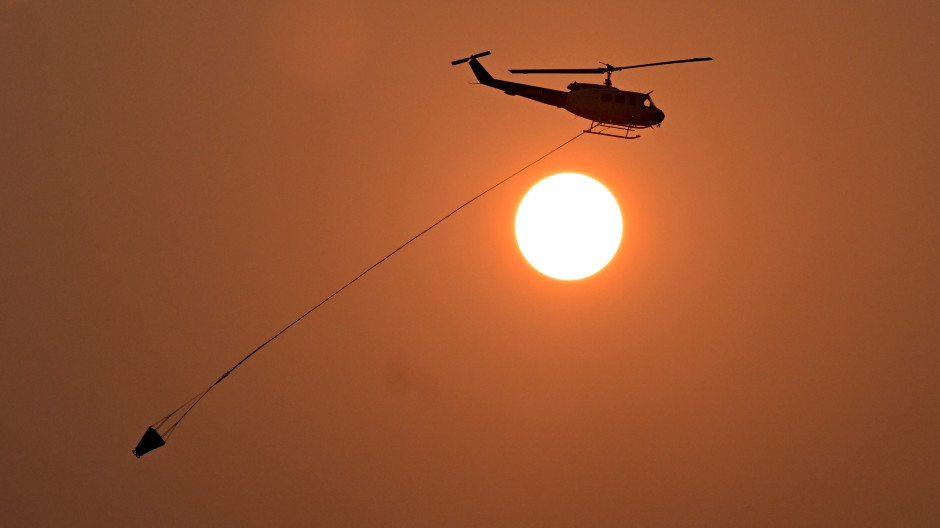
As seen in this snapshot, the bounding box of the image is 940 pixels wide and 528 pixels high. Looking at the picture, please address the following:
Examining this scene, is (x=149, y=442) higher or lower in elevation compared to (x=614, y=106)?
lower

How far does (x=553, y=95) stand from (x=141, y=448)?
70.2 ft

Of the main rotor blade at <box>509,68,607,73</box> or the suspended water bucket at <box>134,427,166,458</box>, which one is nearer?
the suspended water bucket at <box>134,427,166,458</box>

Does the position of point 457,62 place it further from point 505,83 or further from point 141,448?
point 141,448

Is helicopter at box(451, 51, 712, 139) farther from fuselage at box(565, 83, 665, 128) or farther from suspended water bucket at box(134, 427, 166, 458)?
suspended water bucket at box(134, 427, 166, 458)

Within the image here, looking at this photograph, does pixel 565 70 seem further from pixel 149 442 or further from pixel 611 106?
pixel 149 442

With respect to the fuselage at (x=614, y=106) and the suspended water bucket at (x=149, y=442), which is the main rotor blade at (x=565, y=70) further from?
the suspended water bucket at (x=149, y=442)

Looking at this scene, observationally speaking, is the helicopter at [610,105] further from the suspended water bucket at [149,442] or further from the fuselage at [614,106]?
the suspended water bucket at [149,442]

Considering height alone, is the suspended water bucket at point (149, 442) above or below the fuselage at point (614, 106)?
below

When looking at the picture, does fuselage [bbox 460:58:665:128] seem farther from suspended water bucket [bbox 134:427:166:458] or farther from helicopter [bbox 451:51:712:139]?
suspended water bucket [bbox 134:427:166:458]

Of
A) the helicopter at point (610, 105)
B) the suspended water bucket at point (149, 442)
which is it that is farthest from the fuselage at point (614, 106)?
the suspended water bucket at point (149, 442)

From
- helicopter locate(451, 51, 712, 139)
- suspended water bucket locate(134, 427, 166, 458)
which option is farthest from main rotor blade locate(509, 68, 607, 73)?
suspended water bucket locate(134, 427, 166, 458)

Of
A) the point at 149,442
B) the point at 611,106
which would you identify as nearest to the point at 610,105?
the point at 611,106

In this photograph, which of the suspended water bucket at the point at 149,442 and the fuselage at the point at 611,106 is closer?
the suspended water bucket at the point at 149,442

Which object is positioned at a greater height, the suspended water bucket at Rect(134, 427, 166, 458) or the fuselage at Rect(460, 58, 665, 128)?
the fuselage at Rect(460, 58, 665, 128)
